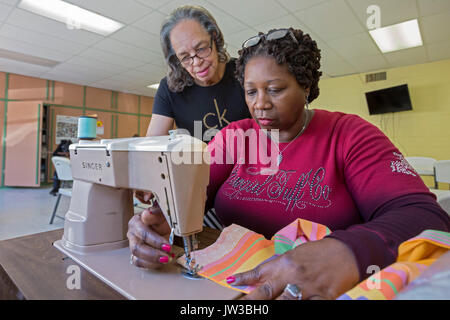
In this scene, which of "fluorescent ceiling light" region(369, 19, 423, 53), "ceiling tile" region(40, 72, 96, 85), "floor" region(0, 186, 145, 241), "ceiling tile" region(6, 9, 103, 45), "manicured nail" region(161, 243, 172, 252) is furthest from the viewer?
"ceiling tile" region(40, 72, 96, 85)

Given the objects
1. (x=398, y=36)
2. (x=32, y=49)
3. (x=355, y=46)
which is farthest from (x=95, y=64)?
(x=398, y=36)

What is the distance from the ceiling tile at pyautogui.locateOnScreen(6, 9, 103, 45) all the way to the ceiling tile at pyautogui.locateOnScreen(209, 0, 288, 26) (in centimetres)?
232

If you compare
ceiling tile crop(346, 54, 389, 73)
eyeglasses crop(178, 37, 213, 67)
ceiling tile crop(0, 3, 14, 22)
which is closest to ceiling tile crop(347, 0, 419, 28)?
ceiling tile crop(346, 54, 389, 73)

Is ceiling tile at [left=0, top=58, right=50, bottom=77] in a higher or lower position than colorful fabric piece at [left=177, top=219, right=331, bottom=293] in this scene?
higher

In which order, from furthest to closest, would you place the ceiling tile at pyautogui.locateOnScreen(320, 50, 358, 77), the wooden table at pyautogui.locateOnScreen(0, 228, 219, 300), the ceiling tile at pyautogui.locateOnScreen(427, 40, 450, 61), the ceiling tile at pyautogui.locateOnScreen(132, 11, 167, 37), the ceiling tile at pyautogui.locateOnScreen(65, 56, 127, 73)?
the ceiling tile at pyautogui.locateOnScreen(65, 56, 127, 73)
the ceiling tile at pyautogui.locateOnScreen(320, 50, 358, 77)
the ceiling tile at pyautogui.locateOnScreen(427, 40, 450, 61)
the ceiling tile at pyautogui.locateOnScreen(132, 11, 167, 37)
the wooden table at pyautogui.locateOnScreen(0, 228, 219, 300)

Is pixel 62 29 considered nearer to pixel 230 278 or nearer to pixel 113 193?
pixel 113 193

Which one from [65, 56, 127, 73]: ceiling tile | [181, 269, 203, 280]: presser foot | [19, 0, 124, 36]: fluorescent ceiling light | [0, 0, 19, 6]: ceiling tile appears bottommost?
[181, 269, 203, 280]: presser foot

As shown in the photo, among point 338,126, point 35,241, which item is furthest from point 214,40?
point 35,241

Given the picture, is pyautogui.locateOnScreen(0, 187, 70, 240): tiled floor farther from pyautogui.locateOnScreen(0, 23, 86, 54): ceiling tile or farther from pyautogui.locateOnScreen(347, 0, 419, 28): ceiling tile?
pyautogui.locateOnScreen(347, 0, 419, 28): ceiling tile

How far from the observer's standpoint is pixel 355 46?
16.4 ft

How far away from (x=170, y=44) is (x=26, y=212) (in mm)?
4368

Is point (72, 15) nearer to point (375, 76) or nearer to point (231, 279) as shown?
point (231, 279)

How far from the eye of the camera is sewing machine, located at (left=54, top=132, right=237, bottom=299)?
58 centimetres

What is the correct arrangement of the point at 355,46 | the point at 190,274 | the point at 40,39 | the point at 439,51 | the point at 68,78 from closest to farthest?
the point at 190,274
the point at 40,39
the point at 355,46
the point at 439,51
the point at 68,78
